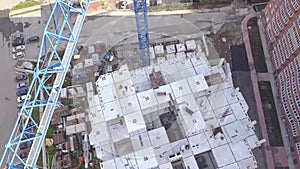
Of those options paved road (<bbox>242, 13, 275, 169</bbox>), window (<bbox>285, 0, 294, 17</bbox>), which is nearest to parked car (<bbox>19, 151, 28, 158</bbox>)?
paved road (<bbox>242, 13, 275, 169</bbox>)

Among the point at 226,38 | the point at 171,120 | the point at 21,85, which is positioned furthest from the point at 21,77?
the point at 226,38

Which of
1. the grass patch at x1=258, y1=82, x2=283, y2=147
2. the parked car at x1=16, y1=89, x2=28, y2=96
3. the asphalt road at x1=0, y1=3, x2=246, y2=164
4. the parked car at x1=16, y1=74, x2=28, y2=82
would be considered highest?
the asphalt road at x1=0, y1=3, x2=246, y2=164

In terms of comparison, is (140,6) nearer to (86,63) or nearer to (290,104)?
(86,63)

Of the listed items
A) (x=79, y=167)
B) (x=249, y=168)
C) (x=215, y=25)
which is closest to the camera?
(x=249, y=168)

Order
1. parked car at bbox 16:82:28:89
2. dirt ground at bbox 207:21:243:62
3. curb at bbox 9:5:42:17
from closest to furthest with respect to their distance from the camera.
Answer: parked car at bbox 16:82:28:89 → dirt ground at bbox 207:21:243:62 → curb at bbox 9:5:42:17

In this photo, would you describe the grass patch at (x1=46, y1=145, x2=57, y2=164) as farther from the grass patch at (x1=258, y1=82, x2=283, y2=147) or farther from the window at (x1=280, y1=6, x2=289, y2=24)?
the window at (x1=280, y1=6, x2=289, y2=24)

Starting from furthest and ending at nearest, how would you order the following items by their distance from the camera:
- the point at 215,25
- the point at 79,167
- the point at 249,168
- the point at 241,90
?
the point at 215,25 → the point at 241,90 → the point at 79,167 → the point at 249,168

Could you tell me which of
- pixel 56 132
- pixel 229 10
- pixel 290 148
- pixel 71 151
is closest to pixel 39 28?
pixel 56 132
